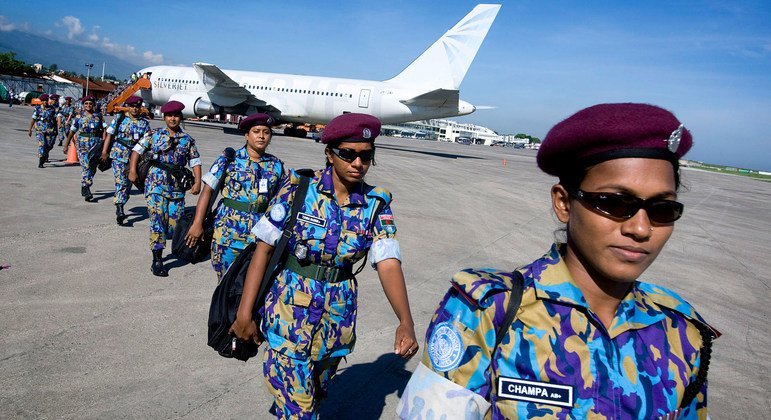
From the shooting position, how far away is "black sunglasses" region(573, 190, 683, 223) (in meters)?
1.44

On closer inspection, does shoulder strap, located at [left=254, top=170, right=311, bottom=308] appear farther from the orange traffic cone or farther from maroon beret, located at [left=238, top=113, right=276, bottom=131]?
the orange traffic cone

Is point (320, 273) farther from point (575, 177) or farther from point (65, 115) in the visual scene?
point (65, 115)

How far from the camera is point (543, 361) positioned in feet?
4.58

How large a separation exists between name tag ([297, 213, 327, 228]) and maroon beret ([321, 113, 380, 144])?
17.8 inches

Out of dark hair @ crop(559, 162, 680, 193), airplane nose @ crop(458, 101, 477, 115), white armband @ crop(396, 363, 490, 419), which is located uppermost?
airplane nose @ crop(458, 101, 477, 115)

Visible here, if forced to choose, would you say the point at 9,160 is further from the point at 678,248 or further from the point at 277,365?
the point at 678,248

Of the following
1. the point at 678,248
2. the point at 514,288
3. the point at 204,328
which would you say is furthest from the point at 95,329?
the point at 678,248

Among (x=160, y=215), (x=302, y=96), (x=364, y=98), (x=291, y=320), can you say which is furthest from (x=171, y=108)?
(x=302, y=96)

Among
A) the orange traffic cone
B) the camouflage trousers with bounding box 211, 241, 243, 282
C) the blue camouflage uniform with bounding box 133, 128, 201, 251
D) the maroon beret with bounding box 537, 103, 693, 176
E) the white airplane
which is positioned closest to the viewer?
the maroon beret with bounding box 537, 103, 693, 176

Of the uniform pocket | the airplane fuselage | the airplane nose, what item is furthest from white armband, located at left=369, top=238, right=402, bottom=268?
the airplane nose

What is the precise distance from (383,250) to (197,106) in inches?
1198

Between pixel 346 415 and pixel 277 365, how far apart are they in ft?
3.89

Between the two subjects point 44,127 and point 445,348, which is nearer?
point 445,348

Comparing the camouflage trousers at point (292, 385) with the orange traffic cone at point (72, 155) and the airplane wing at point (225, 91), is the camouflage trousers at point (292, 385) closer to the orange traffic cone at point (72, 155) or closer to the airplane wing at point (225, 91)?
the orange traffic cone at point (72, 155)
